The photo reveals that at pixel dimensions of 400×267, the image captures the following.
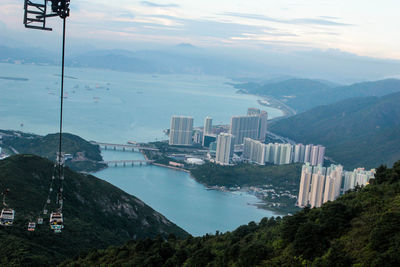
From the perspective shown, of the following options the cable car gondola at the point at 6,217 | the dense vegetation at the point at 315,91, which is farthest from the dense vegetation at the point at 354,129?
the cable car gondola at the point at 6,217

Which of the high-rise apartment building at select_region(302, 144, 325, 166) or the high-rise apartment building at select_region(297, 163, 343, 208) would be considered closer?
the high-rise apartment building at select_region(297, 163, 343, 208)

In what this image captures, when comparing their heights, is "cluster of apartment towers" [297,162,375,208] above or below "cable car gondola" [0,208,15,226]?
below

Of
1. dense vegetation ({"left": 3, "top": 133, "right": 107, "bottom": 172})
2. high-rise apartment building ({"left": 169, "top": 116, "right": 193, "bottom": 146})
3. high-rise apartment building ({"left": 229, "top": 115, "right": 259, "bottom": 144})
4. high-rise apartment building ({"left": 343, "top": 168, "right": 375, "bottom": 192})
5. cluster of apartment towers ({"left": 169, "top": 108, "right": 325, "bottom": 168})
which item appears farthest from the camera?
high-rise apartment building ({"left": 229, "top": 115, "right": 259, "bottom": 144})

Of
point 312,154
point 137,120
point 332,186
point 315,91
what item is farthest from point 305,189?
point 315,91

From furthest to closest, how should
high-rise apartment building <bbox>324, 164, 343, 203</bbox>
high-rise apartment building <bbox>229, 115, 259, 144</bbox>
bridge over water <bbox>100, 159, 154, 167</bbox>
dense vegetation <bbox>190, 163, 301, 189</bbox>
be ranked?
1. high-rise apartment building <bbox>229, 115, 259, 144</bbox>
2. bridge over water <bbox>100, 159, 154, 167</bbox>
3. dense vegetation <bbox>190, 163, 301, 189</bbox>
4. high-rise apartment building <bbox>324, 164, 343, 203</bbox>

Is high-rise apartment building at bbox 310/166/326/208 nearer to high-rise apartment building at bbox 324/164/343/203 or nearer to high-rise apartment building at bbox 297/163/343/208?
high-rise apartment building at bbox 297/163/343/208

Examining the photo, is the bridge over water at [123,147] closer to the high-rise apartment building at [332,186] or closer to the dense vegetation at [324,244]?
the high-rise apartment building at [332,186]

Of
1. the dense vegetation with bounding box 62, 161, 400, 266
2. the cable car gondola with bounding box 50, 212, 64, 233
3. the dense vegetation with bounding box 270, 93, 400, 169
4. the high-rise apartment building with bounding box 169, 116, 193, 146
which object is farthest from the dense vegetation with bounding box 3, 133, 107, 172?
the cable car gondola with bounding box 50, 212, 64, 233
